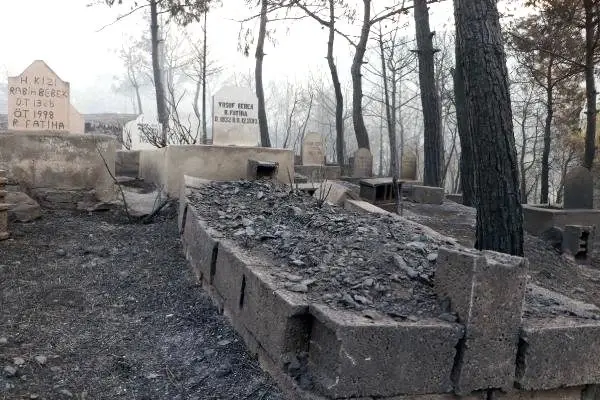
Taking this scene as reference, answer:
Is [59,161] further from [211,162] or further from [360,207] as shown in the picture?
[360,207]

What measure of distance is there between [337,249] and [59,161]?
477 cm

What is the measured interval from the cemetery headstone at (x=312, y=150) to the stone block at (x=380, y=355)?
15318 mm

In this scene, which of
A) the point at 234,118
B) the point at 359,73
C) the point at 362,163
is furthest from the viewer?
the point at 359,73

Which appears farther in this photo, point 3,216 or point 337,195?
point 337,195

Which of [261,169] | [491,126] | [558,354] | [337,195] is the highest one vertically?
[491,126]

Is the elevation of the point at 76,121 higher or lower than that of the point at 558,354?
higher

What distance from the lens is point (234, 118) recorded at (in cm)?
821

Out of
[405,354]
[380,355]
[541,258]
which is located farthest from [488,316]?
[541,258]

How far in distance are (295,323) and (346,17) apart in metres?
16.0

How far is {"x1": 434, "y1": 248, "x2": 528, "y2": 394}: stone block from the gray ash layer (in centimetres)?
12

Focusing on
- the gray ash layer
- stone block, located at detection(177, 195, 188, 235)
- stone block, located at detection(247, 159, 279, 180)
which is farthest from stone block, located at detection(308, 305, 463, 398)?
stone block, located at detection(247, 159, 279, 180)

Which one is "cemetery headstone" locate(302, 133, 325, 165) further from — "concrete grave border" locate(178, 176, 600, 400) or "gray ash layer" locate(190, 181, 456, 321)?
"concrete grave border" locate(178, 176, 600, 400)

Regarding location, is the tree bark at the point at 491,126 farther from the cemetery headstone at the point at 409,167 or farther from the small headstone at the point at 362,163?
the small headstone at the point at 362,163

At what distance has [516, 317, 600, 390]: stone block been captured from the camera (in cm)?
266
